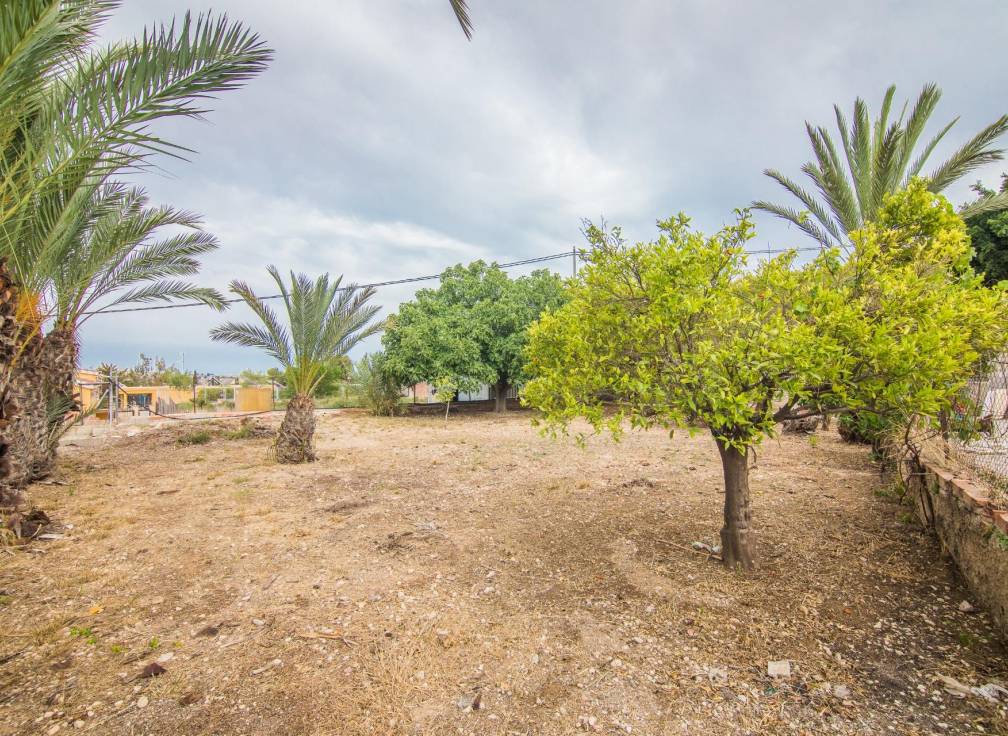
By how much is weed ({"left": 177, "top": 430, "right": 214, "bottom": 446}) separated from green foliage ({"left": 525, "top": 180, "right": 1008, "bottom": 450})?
33.9 ft

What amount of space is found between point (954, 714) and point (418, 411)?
58.8 ft

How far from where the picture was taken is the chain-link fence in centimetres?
385

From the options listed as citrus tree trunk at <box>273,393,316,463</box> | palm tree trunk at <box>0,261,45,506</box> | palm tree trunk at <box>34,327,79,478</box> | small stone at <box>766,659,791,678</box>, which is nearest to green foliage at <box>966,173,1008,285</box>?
small stone at <box>766,659,791,678</box>

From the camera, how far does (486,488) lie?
6.62m

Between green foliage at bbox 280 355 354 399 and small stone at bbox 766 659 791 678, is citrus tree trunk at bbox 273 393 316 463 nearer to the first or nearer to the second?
green foliage at bbox 280 355 354 399

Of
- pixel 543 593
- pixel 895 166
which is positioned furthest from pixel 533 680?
pixel 895 166

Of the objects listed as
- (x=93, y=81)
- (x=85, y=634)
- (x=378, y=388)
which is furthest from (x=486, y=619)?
(x=378, y=388)

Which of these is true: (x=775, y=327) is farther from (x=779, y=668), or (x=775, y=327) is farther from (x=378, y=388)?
(x=378, y=388)

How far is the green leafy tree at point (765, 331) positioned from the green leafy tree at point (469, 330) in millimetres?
11058

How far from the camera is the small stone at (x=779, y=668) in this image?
268 cm

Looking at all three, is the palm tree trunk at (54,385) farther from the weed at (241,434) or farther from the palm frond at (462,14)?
the palm frond at (462,14)

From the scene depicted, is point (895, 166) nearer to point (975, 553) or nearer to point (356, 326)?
point (975, 553)

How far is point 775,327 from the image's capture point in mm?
2959

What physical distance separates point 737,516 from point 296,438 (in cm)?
737
